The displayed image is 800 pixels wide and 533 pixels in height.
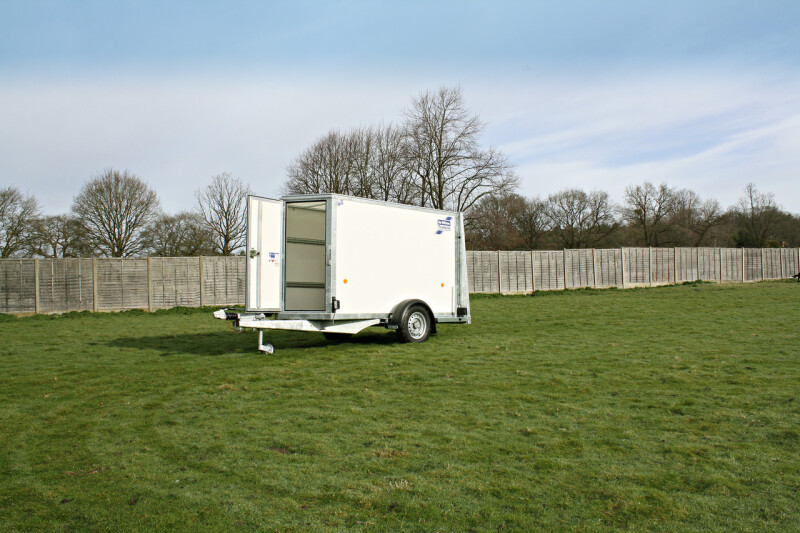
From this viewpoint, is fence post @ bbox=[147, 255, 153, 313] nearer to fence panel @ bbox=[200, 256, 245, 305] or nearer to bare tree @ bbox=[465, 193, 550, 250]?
fence panel @ bbox=[200, 256, 245, 305]

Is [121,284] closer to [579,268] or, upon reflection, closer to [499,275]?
[499,275]

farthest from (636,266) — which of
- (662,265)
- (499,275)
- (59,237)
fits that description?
(59,237)

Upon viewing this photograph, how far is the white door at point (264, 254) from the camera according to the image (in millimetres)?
10641

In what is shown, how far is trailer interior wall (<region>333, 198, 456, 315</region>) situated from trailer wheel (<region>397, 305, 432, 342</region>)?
32 cm

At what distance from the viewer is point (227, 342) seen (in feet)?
42.4

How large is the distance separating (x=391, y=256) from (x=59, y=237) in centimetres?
3698

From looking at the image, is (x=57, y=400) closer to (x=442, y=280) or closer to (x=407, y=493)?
(x=407, y=493)

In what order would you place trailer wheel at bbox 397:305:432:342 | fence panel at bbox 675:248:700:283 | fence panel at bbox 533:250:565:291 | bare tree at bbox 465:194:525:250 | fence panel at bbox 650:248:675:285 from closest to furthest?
trailer wheel at bbox 397:305:432:342, fence panel at bbox 533:250:565:291, fence panel at bbox 650:248:675:285, fence panel at bbox 675:248:700:283, bare tree at bbox 465:194:525:250

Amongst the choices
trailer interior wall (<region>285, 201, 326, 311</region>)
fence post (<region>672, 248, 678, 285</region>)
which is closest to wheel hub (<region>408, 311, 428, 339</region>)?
trailer interior wall (<region>285, 201, 326, 311</region>)

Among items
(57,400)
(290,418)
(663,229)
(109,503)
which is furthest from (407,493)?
(663,229)

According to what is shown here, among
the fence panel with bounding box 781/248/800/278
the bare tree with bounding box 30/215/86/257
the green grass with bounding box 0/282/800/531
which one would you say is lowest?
the green grass with bounding box 0/282/800/531

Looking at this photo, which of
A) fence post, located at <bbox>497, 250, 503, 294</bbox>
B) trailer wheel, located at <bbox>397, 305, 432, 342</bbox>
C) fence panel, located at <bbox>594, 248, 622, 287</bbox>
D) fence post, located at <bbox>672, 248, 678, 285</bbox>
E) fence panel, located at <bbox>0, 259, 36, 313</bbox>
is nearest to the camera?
trailer wheel, located at <bbox>397, 305, 432, 342</bbox>

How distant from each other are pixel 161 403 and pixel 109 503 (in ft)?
10.6

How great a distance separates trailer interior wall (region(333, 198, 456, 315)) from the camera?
439 inches
